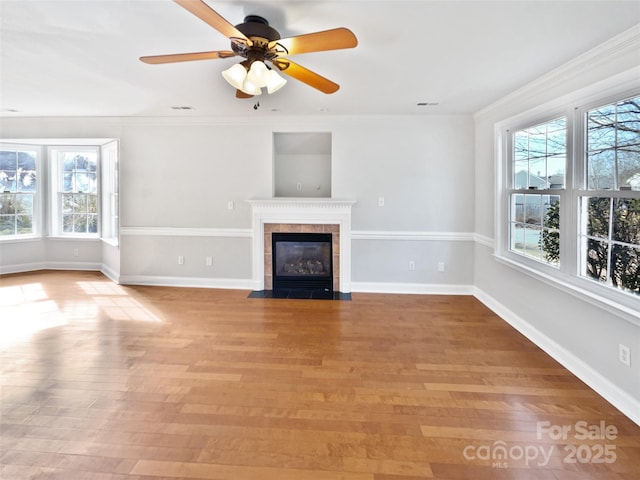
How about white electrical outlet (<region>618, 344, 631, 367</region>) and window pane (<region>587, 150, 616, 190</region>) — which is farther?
window pane (<region>587, 150, 616, 190</region>)

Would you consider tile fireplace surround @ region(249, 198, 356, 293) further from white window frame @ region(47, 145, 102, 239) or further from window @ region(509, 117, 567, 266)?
white window frame @ region(47, 145, 102, 239)

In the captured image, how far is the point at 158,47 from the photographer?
2.29m

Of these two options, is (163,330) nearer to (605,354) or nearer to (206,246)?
(206,246)

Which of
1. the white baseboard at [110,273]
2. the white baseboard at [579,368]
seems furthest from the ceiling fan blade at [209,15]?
the white baseboard at [110,273]

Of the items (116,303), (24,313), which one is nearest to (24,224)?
→ (24,313)

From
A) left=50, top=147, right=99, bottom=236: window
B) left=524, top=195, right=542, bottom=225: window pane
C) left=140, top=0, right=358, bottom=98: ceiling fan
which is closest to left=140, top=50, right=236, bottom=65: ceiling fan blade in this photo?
left=140, top=0, right=358, bottom=98: ceiling fan

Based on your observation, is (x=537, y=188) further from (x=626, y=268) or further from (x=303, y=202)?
(x=303, y=202)

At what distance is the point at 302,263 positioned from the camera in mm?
4570

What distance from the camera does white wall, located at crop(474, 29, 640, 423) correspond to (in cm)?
198

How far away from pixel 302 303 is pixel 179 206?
7.42 ft

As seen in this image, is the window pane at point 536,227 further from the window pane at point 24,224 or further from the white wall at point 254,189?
the window pane at point 24,224

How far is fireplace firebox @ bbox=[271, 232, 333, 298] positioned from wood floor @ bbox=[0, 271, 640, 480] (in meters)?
1.01

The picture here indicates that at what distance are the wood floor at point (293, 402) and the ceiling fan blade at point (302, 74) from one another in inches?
82.3

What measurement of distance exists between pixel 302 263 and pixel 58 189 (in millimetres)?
4384
